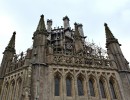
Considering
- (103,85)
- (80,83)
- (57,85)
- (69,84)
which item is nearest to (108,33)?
(103,85)

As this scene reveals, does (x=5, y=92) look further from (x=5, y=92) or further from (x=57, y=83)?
(x=57, y=83)

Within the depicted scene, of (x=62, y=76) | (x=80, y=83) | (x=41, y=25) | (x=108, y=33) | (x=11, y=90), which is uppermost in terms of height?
(x=41, y=25)

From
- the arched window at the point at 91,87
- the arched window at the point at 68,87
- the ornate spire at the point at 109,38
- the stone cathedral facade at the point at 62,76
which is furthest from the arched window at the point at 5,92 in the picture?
the ornate spire at the point at 109,38

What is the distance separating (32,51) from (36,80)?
408 cm

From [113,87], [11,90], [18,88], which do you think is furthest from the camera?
[113,87]

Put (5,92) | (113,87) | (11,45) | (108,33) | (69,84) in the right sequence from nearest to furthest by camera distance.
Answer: (69,84), (113,87), (5,92), (11,45), (108,33)

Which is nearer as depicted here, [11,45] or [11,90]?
[11,90]

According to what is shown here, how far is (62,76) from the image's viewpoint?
1684 cm

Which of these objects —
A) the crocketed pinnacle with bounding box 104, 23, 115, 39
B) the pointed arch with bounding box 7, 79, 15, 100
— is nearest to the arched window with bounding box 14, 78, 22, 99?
the pointed arch with bounding box 7, 79, 15, 100

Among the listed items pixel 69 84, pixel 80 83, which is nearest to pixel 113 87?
pixel 80 83

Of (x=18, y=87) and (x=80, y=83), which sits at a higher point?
(x=80, y=83)

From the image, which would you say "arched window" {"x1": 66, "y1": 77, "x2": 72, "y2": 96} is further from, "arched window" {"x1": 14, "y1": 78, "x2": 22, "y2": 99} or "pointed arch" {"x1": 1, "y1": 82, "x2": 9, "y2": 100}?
"pointed arch" {"x1": 1, "y1": 82, "x2": 9, "y2": 100}

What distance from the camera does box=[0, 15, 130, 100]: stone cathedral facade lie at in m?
15.8

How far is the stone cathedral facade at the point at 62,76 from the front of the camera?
15820mm
